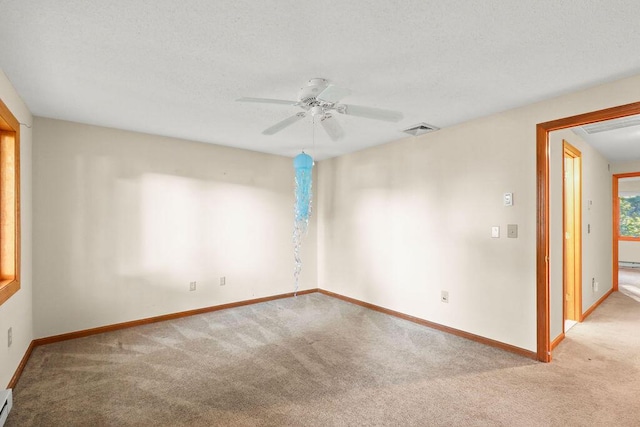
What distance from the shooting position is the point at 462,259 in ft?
11.0

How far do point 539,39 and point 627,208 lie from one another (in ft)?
28.6

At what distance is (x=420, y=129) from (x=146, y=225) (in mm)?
3378

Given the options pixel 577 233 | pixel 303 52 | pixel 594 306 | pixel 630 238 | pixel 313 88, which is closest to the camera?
pixel 303 52

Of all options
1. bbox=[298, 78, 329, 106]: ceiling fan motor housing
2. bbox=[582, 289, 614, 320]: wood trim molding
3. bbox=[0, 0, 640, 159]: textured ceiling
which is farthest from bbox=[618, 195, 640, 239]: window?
bbox=[298, 78, 329, 106]: ceiling fan motor housing

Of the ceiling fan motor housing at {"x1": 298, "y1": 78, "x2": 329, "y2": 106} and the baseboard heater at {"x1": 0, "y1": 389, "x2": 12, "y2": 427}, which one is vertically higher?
the ceiling fan motor housing at {"x1": 298, "y1": 78, "x2": 329, "y2": 106}

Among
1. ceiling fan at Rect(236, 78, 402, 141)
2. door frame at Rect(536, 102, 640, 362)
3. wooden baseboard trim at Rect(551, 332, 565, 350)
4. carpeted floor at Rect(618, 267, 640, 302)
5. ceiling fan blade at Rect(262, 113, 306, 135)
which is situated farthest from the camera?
carpeted floor at Rect(618, 267, 640, 302)

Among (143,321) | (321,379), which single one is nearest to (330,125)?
(321,379)

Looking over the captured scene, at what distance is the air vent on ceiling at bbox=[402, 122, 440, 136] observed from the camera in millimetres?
3438

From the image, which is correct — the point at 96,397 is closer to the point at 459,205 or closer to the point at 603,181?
the point at 459,205

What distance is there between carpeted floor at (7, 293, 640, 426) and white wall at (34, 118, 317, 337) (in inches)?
17.5

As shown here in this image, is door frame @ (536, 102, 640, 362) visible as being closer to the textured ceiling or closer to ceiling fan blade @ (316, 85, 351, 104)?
the textured ceiling

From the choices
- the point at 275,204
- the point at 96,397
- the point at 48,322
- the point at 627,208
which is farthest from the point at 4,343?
the point at 627,208

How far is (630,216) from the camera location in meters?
7.66

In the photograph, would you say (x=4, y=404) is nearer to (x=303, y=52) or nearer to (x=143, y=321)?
(x=143, y=321)
